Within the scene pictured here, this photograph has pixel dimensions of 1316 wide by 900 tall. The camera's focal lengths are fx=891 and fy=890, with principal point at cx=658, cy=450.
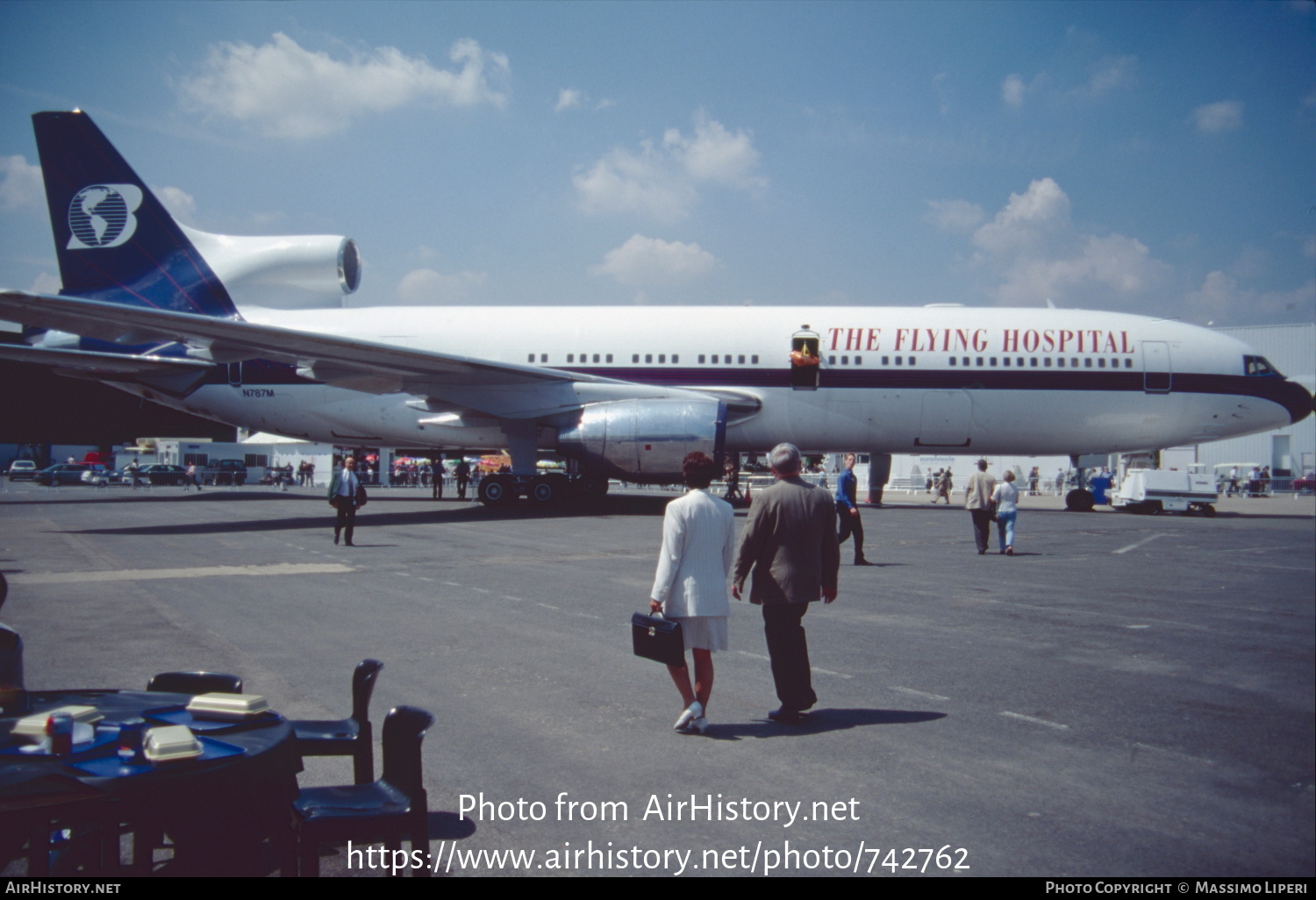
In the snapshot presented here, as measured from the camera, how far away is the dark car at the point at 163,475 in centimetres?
3441

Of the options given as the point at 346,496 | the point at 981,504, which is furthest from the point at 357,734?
the point at 981,504

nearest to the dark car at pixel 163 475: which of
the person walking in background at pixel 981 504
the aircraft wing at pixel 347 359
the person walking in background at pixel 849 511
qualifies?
the aircraft wing at pixel 347 359

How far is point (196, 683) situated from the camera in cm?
400

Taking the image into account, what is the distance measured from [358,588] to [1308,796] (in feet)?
32.2

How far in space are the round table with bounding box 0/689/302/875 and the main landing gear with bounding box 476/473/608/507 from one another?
19.0 metres

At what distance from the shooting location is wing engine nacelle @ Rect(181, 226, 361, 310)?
22719 mm

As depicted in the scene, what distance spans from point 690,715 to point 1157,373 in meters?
19.3

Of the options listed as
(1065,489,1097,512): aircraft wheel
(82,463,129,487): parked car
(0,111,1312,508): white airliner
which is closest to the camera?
(0,111,1312,508): white airliner

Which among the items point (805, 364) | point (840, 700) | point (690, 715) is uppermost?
point (805, 364)

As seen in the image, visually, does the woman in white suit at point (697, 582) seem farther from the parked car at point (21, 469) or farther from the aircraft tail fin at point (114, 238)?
the aircraft tail fin at point (114, 238)

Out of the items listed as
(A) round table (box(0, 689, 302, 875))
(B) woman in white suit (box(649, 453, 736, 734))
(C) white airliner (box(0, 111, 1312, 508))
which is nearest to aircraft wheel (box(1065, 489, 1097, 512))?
(C) white airliner (box(0, 111, 1312, 508))

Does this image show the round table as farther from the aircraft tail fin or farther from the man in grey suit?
the aircraft tail fin

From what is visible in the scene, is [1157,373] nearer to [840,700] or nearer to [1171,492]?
[1171,492]

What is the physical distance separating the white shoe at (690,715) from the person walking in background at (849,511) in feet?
26.0
